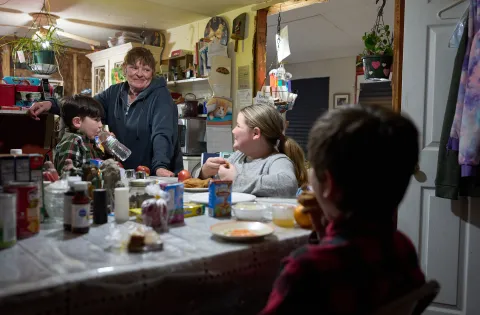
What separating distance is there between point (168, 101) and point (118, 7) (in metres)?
2.27

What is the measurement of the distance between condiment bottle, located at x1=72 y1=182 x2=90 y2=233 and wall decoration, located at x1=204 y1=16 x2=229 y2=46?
3576 millimetres

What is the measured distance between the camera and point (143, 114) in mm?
2637

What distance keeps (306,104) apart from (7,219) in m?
7.04

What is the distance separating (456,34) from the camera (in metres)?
2.15

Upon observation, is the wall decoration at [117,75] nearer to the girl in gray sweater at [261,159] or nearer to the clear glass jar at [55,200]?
the girl in gray sweater at [261,159]

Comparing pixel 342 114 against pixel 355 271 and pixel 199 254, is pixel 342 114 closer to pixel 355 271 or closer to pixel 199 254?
pixel 355 271

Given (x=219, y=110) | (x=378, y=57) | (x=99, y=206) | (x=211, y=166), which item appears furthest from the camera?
(x=219, y=110)

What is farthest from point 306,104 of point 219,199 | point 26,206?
point 26,206

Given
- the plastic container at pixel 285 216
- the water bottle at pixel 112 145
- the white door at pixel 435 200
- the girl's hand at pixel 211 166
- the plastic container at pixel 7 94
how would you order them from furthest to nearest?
the plastic container at pixel 7 94 < the white door at pixel 435 200 < the water bottle at pixel 112 145 < the girl's hand at pixel 211 166 < the plastic container at pixel 285 216

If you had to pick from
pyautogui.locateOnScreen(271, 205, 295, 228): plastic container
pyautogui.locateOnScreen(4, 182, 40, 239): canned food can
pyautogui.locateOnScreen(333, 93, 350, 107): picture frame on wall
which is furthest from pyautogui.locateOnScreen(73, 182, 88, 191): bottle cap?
pyautogui.locateOnScreen(333, 93, 350, 107): picture frame on wall

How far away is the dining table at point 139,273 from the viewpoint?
78cm

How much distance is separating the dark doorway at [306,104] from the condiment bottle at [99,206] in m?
6.26

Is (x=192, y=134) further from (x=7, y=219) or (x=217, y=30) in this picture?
(x=7, y=219)

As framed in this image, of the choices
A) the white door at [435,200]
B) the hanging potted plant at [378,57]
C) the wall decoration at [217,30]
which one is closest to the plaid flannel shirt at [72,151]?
the white door at [435,200]
